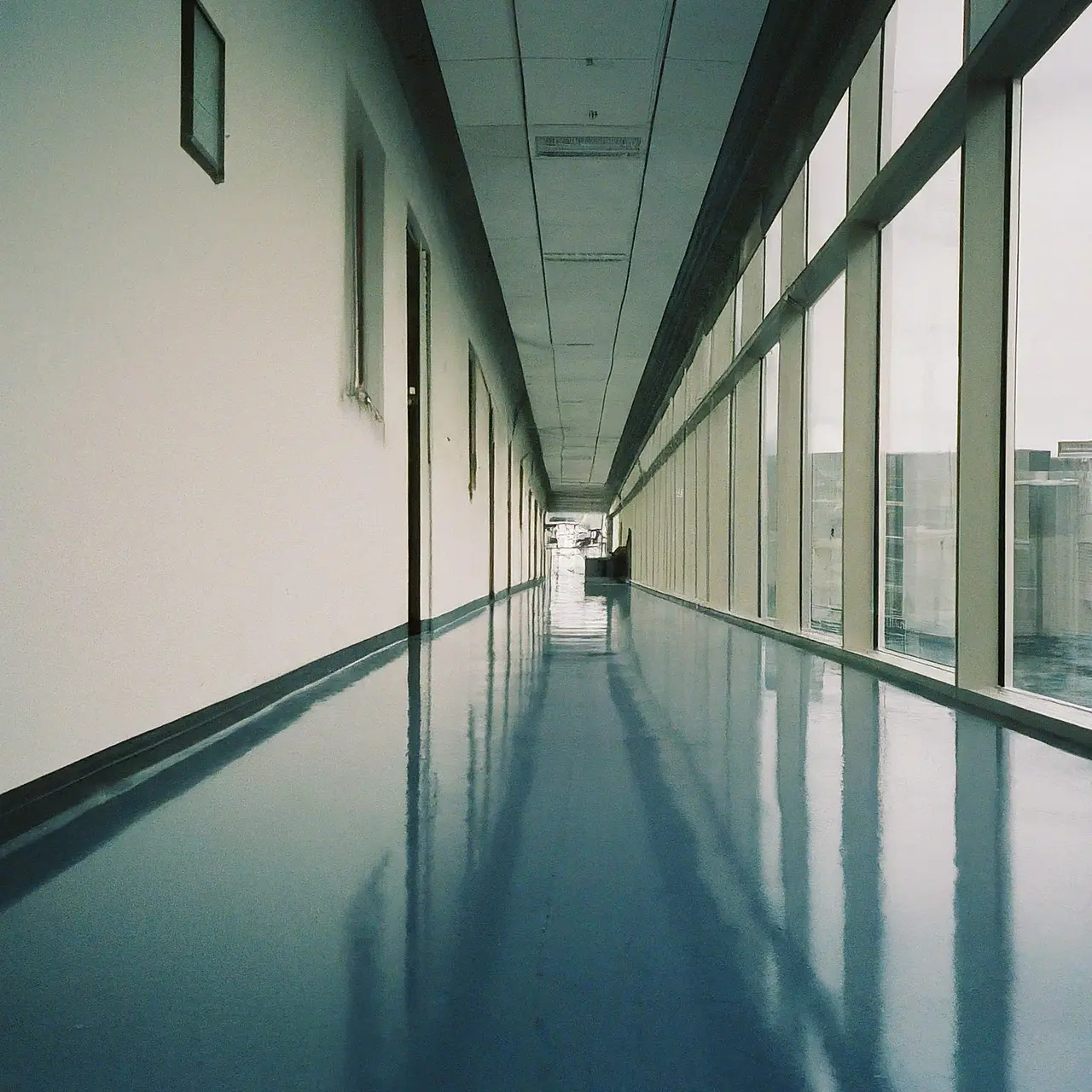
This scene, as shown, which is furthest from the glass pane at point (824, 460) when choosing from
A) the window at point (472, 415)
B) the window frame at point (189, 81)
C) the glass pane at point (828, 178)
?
the window at point (472, 415)

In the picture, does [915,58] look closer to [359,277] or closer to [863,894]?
[359,277]

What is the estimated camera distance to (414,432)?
23.5 ft

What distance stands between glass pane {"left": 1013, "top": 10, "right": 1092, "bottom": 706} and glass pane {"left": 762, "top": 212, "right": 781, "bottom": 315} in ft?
12.6

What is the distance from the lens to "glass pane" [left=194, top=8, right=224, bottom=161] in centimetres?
280

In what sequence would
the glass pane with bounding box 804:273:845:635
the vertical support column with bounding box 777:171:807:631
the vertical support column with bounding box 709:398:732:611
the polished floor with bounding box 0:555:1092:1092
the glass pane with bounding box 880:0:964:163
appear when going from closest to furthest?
the polished floor with bounding box 0:555:1092:1092, the glass pane with bounding box 880:0:964:163, the glass pane with bounding box 804:273:845:635, the vertical support column with bounding box 777:171:807:631, the vertical support column with bounding box 709:398:732:611

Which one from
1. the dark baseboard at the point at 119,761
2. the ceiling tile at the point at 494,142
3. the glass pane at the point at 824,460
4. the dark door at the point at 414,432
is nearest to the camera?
the dark baseboard at the point at 119,761

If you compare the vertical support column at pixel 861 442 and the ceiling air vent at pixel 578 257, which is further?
the ceiling air vent at pixel 578 257

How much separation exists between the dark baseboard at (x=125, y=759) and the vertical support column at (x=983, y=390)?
2.77 meters

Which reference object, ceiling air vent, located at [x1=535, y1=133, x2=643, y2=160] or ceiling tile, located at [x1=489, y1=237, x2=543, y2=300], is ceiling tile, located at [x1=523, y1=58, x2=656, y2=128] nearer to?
ceiling air vent, located at [x1=535, y1=133, x2=643, y2=160]

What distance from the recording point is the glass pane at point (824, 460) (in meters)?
6.27

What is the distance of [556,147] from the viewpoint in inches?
260

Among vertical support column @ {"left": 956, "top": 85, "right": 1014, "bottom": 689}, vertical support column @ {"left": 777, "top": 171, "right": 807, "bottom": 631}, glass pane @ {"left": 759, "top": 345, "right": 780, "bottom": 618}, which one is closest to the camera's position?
vertical support column @ {"left": 956, "top": 85, "right": 1014, "bottom": 689}

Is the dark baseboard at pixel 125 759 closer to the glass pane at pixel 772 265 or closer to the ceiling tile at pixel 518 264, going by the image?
the glass pane at pixel 772 265

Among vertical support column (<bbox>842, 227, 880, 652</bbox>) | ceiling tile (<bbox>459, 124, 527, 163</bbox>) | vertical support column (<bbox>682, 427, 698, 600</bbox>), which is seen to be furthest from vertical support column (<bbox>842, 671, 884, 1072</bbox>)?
vertical support column (<bbox>682, 427, 698, 600</bbox>)
